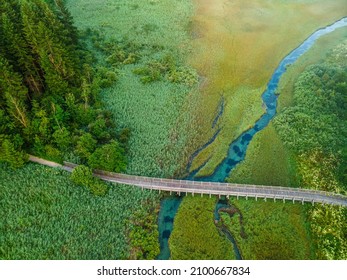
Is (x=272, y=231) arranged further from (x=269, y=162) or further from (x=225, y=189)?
(x=269, y=162)

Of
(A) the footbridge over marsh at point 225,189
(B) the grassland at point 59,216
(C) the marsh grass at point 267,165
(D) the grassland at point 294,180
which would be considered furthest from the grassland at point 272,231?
(B) the grassland at point 59,216

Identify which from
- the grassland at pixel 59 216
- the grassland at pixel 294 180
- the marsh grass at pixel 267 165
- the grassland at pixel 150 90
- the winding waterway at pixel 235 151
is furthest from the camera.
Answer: the grassland at pixel 150 90

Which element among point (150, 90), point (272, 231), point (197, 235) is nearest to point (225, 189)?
point (197, 235)

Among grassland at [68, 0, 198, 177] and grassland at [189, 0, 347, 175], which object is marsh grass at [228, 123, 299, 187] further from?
grassland at [68, 0, 198, 177]

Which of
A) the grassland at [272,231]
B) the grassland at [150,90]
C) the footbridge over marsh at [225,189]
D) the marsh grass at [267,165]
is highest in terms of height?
the grassland at [150,90]

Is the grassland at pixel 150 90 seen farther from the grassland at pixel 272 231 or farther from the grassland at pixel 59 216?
the grassland at pixel 272 231

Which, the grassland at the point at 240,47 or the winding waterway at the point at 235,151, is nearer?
the winding waterway at the point at 235,151
